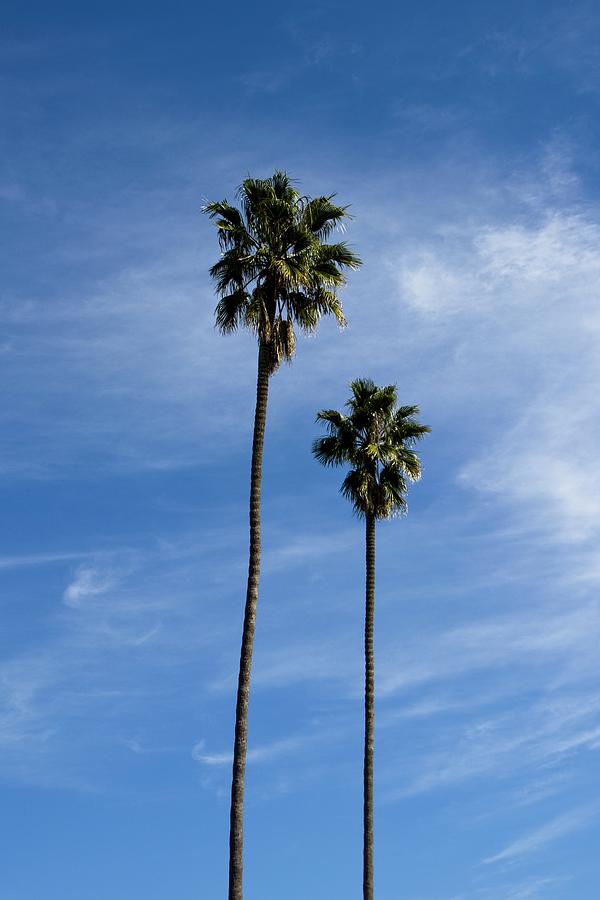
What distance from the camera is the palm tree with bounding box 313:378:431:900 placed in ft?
155

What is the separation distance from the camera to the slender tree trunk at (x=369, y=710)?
4344 centimetres

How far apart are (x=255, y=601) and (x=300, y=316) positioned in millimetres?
9799

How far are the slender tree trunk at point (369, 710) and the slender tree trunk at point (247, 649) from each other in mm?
11287

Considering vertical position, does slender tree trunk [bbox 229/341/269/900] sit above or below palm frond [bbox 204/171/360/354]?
below

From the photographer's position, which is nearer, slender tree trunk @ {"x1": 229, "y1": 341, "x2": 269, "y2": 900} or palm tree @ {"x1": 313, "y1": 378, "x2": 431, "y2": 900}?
slender tree trunk @ {"x1": 229, "y1": 341, "x2": 269, "y2": 900}

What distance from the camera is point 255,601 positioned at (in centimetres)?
3622

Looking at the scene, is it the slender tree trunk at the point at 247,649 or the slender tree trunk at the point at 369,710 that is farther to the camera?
the slender tree trunk at the point at 369,710

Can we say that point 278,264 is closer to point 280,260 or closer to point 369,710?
point 280,260

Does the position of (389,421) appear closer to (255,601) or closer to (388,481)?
(388,481)

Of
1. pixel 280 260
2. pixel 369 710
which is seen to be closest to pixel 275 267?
pixel 280 260

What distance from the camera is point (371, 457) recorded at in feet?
161

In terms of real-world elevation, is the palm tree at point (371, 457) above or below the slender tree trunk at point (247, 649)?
above

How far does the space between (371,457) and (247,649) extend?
50.4ft

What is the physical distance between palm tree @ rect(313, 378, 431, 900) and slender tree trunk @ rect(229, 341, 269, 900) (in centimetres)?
1065
